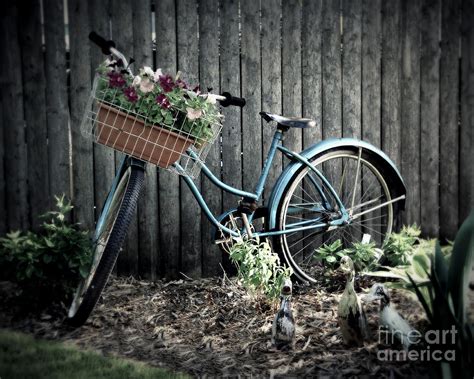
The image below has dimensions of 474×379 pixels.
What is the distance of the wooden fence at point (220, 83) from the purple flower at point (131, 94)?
109 centimetres

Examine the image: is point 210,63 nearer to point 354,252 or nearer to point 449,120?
point 354,252

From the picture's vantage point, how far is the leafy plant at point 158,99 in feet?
11.2

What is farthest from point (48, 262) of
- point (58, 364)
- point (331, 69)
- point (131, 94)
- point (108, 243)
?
point (331, 69)

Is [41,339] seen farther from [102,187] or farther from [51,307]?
[102,187]

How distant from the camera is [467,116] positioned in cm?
520

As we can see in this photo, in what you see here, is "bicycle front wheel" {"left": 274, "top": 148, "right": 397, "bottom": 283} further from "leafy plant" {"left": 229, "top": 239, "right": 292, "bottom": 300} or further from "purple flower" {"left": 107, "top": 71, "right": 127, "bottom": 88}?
"purple flower" {"left": 107, "top": 71, "right": 127, "bottom": 88}

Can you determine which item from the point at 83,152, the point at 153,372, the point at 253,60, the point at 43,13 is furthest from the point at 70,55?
the point at 153,372

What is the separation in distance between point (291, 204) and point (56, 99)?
1.76m

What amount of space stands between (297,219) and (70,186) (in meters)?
1.66

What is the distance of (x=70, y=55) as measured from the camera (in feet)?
14.5

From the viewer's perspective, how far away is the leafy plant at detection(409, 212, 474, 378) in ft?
8.53

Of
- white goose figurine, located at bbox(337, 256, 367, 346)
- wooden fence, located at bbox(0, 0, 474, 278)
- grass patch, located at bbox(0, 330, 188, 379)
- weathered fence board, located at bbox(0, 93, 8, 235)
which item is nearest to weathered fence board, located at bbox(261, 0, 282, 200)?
wooden fence, located at bbox(0, 0, 474, 278)

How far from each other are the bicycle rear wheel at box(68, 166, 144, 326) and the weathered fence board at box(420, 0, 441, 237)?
2.51 meters

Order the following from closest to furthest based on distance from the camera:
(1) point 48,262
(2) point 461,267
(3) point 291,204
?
(2) point 461,267, (1) point 48,262, (3) point 291,204
